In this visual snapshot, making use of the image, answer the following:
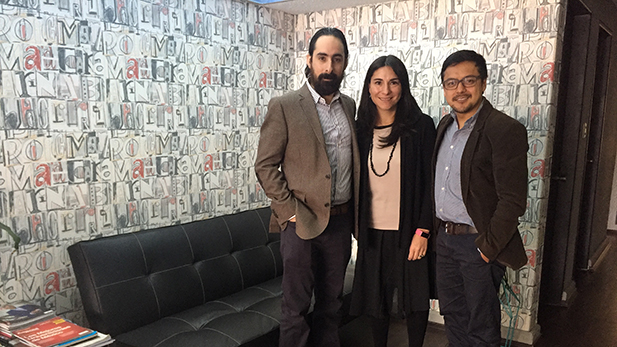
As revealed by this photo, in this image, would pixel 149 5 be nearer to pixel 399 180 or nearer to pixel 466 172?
pixel 399 180

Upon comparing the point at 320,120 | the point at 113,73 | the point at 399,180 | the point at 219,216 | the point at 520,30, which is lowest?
the point at 219,216

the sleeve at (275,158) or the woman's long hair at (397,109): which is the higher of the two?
the woman's long hair at (397,109)

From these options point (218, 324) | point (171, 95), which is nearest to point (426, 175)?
point (218, 324)

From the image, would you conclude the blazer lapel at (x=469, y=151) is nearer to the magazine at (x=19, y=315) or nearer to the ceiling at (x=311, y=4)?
the ceiling at (x=311, y=4)

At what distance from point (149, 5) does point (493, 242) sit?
6.80 ft

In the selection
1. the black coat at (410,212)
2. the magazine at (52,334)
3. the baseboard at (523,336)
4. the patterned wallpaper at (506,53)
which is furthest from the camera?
the baseboard at (523,336)

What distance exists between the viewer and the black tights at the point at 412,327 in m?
2.13

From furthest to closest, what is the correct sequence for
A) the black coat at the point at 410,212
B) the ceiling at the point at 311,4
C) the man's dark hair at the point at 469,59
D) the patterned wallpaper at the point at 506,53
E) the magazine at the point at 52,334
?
the ceiling at the point at 311,4
the patterned wallpaper at the point at 506,53
the black coat at the point at 410,212
the man's dark hair at the point at 469,59
the magazine at the point at 52,334

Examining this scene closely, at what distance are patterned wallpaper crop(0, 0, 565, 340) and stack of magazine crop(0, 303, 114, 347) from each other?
329 millimetres

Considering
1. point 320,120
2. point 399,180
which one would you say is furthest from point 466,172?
point 320,120

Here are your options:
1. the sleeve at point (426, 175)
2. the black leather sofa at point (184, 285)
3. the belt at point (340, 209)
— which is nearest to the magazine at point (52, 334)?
the black leather sofa at point (184, 285)

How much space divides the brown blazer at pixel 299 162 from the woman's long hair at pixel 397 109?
0.24 meters

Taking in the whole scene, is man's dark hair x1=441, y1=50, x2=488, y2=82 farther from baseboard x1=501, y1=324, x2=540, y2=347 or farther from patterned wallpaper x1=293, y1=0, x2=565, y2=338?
baseboard x1=501, y1=324, x2=540, y2=347

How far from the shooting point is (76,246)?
2145 millimetres
